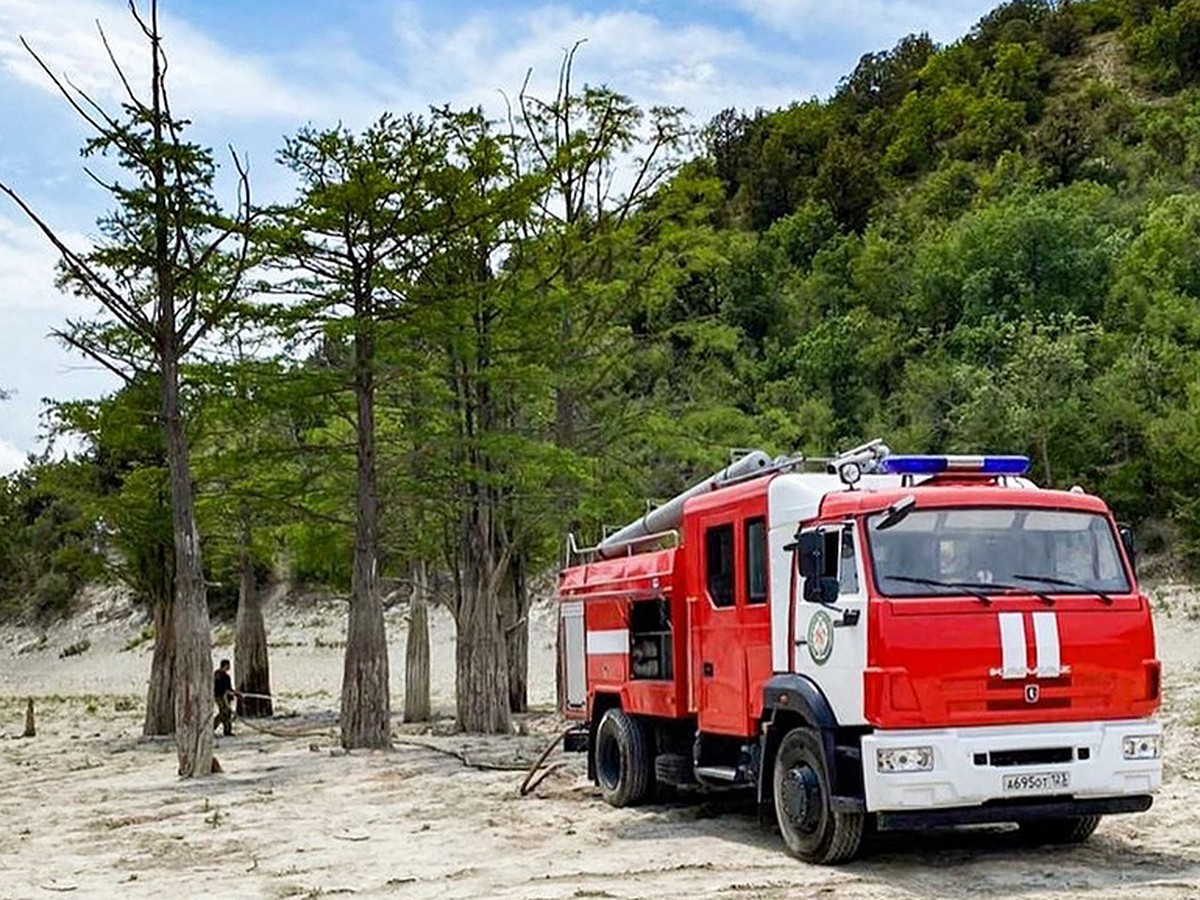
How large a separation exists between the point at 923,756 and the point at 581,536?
63.8ft

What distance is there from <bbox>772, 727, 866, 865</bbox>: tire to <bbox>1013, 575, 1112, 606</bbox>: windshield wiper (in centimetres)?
201

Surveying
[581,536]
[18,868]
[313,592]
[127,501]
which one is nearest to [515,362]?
[581,536]

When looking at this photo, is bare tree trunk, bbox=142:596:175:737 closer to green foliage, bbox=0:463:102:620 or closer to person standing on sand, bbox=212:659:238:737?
person standing on sand, bbox=212:659:238:737

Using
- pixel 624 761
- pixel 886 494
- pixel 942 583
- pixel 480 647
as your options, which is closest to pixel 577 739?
pixel 624 761

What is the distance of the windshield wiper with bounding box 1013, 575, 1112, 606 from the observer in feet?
36.4

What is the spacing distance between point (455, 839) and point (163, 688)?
1924 centimetres

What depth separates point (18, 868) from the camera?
13281mm

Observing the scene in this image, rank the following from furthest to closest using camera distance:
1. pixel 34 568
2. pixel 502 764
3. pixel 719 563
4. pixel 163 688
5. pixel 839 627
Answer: pixel 34 568 → pixel 163 688 → pixel 502 764 → pixel 719 563 → pixel 839 627

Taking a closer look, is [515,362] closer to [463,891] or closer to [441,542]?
[441,542]

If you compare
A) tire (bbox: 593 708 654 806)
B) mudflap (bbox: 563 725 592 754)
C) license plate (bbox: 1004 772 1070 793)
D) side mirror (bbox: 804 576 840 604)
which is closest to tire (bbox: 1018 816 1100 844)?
license plate (bbox: 1004 772 1070 793)

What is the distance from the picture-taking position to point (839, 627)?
1108 cm

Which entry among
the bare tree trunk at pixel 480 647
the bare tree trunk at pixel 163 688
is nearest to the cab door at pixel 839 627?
the bare tree trunk at pixel 480 647

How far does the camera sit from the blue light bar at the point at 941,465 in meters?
11.8

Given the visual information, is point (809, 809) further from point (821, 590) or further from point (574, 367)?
point (574, 367)
